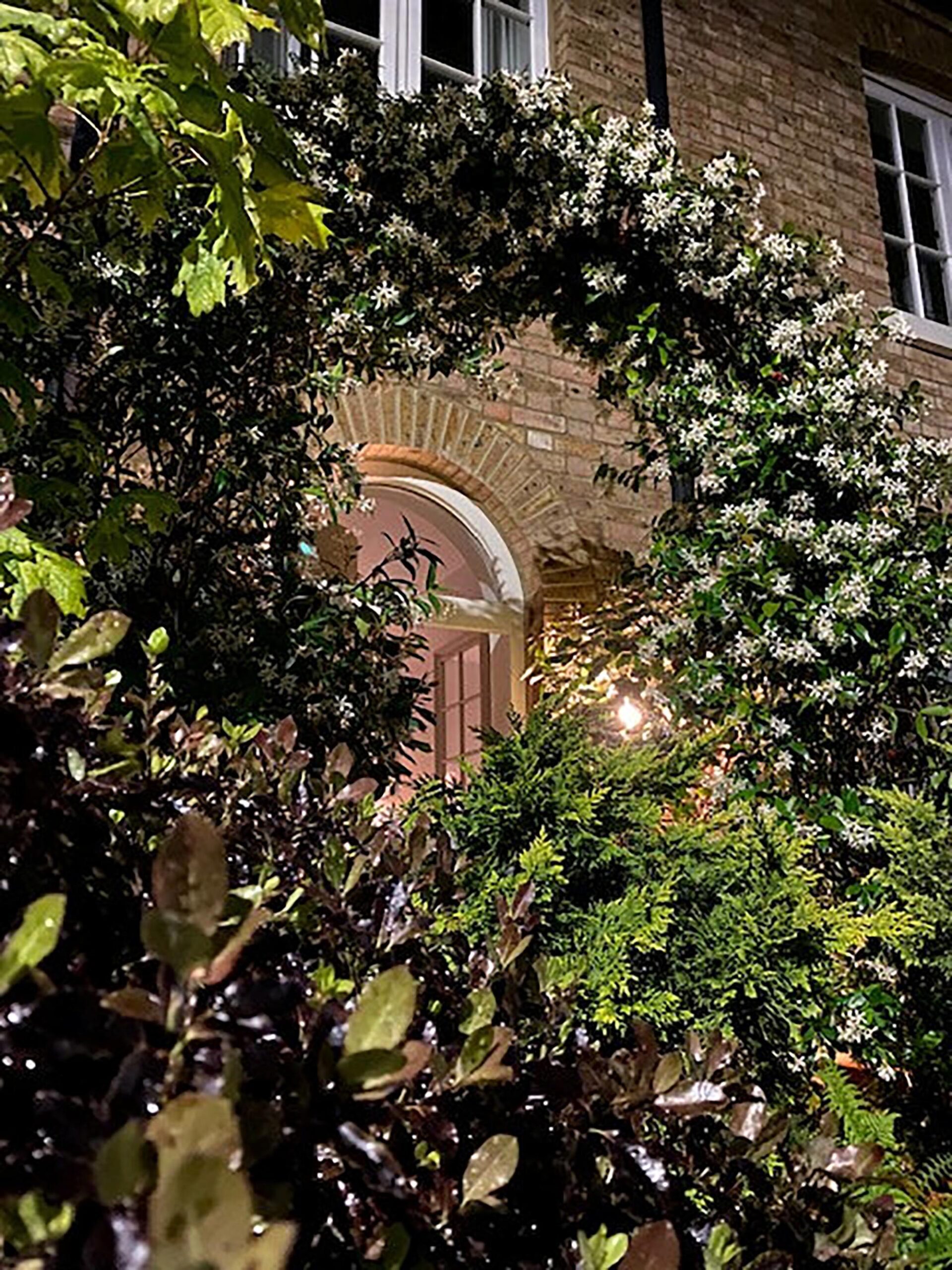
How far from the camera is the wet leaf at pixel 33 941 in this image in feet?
1.35

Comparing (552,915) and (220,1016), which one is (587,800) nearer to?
(552,915)

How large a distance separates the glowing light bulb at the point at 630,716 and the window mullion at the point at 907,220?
430 centimetres

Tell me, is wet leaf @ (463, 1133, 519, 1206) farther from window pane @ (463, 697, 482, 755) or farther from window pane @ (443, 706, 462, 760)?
window pane @ (443, 706, 462, 760)

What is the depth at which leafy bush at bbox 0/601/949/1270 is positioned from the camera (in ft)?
1.24

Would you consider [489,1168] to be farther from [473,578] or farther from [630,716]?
[473,578]

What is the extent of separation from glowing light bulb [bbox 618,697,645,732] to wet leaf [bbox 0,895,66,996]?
3252 millimetres

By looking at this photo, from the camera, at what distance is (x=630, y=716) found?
3623mm

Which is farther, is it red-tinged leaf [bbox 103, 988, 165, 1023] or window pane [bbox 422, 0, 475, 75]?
window pane [bbox 422, 0, 475, 75]

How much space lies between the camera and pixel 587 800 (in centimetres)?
163

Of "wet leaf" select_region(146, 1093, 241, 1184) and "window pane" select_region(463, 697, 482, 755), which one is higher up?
"window pane" select_region(463, 697, 482, 755)

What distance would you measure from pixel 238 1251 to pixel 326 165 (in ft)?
9.47

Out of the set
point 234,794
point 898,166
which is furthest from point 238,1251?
point 898,166

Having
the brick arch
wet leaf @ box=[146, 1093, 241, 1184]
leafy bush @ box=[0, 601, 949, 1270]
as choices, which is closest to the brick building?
the brick arch

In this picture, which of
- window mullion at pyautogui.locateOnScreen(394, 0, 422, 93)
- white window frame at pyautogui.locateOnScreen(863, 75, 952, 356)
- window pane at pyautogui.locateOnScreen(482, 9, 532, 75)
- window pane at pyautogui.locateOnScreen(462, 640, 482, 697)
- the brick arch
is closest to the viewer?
the brick arch
